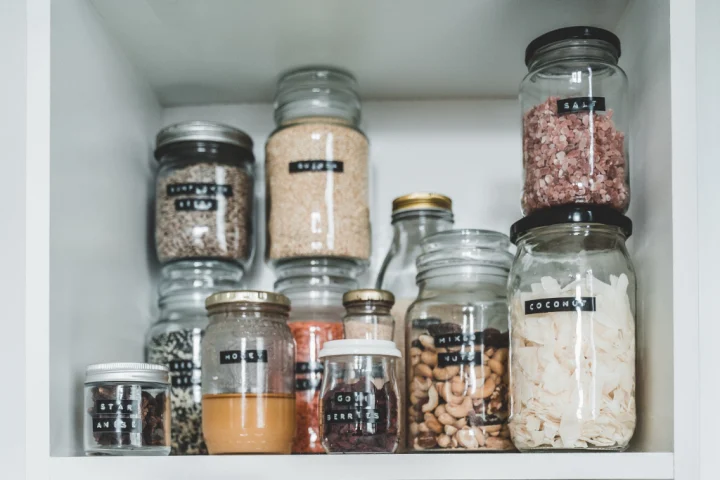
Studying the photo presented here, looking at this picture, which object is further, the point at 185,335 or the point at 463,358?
the point at 185,335

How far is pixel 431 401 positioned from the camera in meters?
0.97

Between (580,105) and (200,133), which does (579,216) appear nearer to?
(580,105)

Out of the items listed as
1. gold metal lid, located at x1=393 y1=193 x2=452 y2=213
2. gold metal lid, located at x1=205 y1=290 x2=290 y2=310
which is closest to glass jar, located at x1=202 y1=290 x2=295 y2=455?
gold metal lid, located at x1=205 y1=290 x2=290 y2=310

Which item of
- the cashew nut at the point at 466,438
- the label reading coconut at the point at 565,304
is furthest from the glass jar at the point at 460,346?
the label reading coconut at the point at 565,304

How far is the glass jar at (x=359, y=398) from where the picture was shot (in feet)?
2.95

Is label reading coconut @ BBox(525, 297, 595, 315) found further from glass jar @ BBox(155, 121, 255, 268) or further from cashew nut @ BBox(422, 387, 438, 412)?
glass jar @ BBox(155, 121, 255, 268)

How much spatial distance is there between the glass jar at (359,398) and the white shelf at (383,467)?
0.05 meters

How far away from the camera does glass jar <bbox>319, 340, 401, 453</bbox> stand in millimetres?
898

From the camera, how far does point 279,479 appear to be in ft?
2.78

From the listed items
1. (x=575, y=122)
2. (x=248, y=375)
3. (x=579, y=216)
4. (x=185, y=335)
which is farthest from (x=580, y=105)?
(x=185, y=335)

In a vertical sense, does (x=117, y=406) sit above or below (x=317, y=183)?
below

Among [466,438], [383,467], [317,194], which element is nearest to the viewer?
[383,467]

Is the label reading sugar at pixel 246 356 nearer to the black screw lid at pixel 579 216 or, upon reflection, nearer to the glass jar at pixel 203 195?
the glass jar at pixel 203 195

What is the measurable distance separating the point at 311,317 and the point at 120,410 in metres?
0.28
